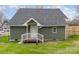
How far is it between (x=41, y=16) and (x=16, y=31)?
276 mm

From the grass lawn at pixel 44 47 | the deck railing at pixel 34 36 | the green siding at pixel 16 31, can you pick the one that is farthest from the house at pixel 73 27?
the green siding at pixel 16 31

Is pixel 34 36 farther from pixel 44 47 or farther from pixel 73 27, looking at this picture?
pixel 73 27

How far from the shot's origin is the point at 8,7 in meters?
3.56

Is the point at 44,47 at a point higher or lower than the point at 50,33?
lower

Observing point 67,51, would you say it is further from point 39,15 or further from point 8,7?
point 8,7

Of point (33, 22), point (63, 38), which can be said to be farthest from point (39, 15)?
point (63, 38)

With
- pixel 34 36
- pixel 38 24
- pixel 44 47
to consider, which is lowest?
pixel 44 47

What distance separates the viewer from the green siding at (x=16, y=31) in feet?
11.6

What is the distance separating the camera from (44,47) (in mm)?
3535

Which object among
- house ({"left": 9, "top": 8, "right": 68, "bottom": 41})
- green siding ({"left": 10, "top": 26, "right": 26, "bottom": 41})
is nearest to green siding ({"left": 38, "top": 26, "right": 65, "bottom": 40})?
house ({"left": 9, "top": 8, "right": 68, "bottom": 41})

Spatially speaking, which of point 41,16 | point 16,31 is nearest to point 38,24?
point 41,16

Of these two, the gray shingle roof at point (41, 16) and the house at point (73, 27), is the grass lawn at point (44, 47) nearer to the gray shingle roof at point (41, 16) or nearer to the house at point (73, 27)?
the house at point (73, 27)
